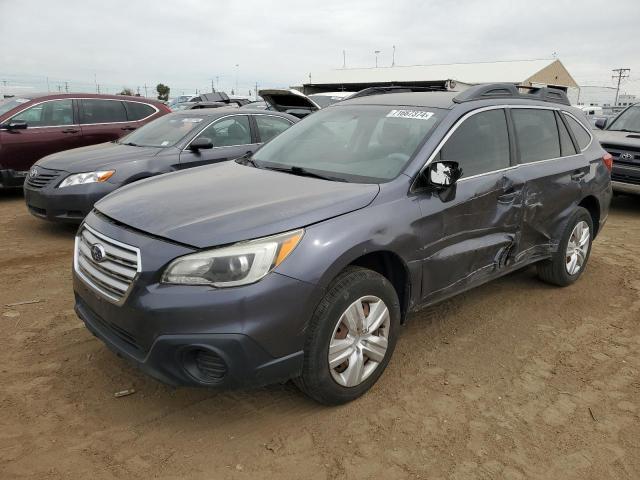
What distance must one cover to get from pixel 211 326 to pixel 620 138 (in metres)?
8.23

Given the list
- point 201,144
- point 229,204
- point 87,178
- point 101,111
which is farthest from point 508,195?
point 101,111

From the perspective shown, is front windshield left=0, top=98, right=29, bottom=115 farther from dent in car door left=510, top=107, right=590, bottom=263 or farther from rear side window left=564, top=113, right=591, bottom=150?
rear side window left=564, top=113, right=591, bottom=150

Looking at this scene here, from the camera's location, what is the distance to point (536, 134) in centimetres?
416

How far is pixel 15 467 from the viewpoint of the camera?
2330mm

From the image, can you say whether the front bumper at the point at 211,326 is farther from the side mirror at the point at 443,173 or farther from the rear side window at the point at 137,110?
the rear side window at the point at 137,110

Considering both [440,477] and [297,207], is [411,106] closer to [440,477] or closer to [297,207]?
[297,207]

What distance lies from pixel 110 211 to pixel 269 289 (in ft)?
3.65

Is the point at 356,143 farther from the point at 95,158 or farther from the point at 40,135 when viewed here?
the point at 40,135

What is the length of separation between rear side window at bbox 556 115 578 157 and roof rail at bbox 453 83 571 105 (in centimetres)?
24

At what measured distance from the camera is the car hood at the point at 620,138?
793 cm

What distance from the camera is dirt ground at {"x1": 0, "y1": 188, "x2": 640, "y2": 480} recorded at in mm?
2410

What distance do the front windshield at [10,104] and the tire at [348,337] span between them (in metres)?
7.55

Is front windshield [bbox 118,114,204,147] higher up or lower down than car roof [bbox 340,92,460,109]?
lower down

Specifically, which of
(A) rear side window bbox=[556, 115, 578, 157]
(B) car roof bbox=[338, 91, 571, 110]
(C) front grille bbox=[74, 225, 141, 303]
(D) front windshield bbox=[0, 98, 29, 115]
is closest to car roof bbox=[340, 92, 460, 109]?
(B) car roof bbox=[338, 91, 571, 110]
